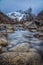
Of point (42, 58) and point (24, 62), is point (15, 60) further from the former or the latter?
point (42, 58)

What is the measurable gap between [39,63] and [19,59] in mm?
1203

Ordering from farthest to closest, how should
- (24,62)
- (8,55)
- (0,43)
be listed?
(0,43)
(8,55)
(24,62)

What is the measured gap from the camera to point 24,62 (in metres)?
7.73

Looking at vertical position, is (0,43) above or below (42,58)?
above

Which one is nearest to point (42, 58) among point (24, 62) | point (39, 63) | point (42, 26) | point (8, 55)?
point (39, 63)

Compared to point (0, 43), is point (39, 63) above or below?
below

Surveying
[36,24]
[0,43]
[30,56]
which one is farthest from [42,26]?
[30,56]

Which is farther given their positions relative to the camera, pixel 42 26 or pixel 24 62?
pixel 42 26

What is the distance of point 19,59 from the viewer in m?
7.84

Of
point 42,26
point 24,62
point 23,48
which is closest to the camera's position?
point 24,62

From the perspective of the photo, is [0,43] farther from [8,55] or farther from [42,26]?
[42,26]

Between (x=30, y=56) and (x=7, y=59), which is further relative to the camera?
(x=30, y=56)

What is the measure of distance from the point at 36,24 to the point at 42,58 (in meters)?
20.7

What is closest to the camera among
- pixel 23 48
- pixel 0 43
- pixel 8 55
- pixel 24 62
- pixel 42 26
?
pixel 24 62
